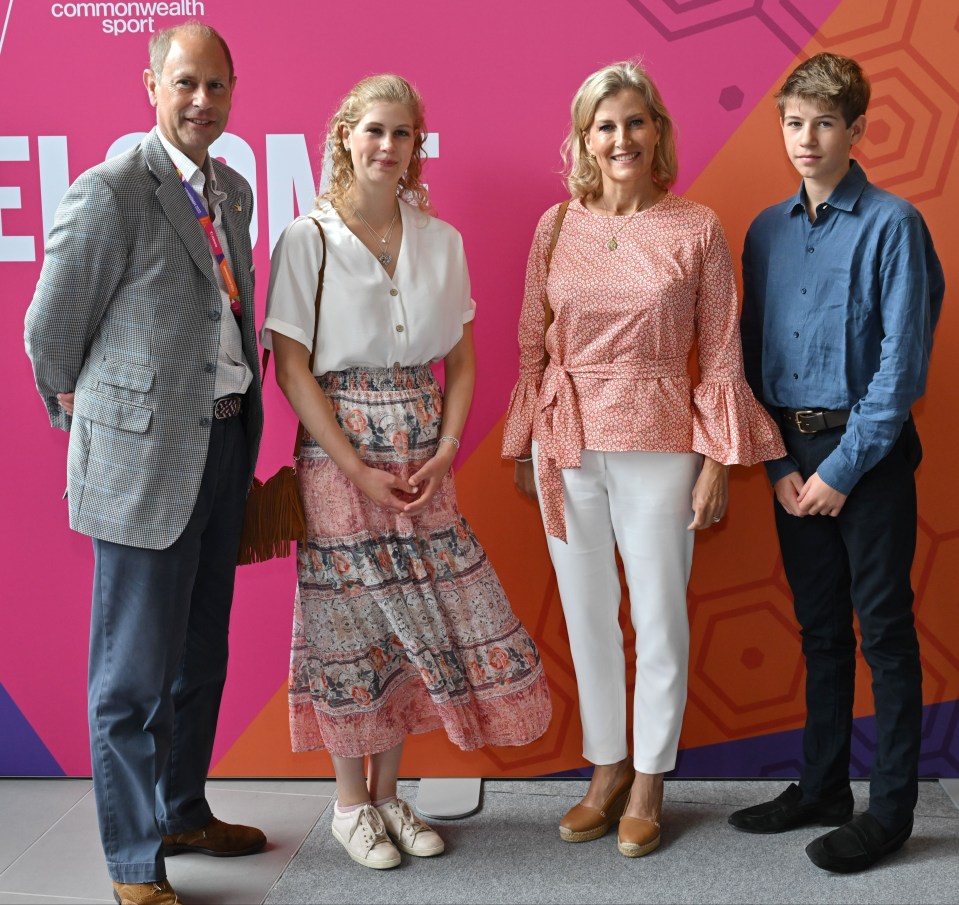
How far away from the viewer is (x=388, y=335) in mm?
2357

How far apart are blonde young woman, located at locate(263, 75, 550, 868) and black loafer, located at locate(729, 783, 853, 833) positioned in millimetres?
610

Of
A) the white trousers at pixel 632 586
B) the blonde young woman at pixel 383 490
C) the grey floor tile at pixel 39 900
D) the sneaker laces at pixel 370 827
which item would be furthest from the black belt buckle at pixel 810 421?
the grey floor tile at pixel 39 900

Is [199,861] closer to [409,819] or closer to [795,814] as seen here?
[409,819]

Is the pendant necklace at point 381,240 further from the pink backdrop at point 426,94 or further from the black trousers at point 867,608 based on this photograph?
the black trousers at point 867,608

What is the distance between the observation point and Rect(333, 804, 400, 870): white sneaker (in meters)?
2.51

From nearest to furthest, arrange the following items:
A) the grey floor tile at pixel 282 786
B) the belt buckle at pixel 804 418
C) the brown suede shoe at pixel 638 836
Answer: the belt buckle at pixel 804 418 → the brown suede shoe at pixel 638 836 → the grey floor tile at pixel 282 786

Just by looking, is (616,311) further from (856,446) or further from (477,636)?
(477,636)

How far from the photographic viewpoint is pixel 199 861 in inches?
101

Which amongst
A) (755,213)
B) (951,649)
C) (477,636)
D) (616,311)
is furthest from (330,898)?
(755,213)

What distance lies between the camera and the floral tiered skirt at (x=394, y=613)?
2.38 m

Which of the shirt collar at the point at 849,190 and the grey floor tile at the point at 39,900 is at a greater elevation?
the shirt collar at the point at 849,190

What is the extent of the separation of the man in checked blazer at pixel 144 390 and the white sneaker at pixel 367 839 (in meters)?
0.45

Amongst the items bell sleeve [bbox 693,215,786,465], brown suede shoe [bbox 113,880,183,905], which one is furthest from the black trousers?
brown suede shoe [bbox 113,880,183,905]

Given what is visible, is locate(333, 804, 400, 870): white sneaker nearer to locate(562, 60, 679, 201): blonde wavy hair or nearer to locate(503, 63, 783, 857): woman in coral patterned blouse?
locate(503, 63, 783, 857): woman in coral patterned blouse
